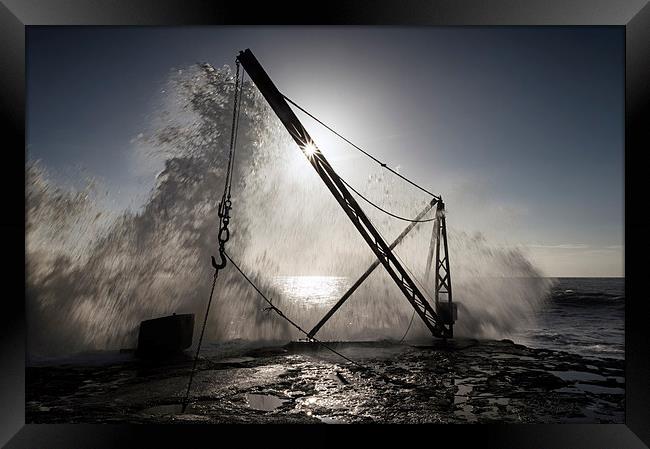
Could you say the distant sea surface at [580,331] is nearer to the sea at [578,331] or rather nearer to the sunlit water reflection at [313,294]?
the sea at [578,331]

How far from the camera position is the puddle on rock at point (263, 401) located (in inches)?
273

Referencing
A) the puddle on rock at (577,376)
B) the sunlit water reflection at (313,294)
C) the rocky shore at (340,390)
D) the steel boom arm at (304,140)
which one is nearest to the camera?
the rocky shore at (340,390)

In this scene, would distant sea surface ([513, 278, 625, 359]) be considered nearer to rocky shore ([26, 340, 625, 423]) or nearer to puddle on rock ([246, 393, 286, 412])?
rocky shore ([26, 340, 625, 423])

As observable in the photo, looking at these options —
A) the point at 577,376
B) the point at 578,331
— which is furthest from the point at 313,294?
the point at 577,376

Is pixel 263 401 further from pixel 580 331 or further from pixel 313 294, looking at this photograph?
pixel 313 294

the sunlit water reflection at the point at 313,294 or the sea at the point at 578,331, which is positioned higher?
the sea at the point at 578,331

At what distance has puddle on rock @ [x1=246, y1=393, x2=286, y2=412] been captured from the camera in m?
6.94
